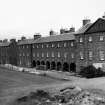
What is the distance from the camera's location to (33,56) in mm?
71250

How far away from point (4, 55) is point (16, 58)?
5828 millimetres

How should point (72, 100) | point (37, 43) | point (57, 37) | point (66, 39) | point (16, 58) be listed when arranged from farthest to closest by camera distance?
point (16, 58), point (37, 43), point (57, 37), point (66, 39), point (72, 100)

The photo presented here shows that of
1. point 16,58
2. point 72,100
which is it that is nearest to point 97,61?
point 72,100

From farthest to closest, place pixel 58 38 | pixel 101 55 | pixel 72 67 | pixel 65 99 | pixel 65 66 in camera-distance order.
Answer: pixel 58 38 → pixel 65 66 → pixel 72 67 → pixel 101 55 → pixel 65 99

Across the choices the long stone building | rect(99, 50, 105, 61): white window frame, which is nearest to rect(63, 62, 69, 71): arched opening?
the long stone building

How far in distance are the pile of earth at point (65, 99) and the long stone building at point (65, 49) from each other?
23.9m

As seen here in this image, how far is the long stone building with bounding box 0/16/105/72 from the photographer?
46375mm

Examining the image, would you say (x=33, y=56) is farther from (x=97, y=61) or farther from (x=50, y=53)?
(x=97, y=61)

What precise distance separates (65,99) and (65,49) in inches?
1430

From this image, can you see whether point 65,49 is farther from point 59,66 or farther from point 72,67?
point 59,66

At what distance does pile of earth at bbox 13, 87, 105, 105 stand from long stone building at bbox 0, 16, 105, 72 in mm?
23882

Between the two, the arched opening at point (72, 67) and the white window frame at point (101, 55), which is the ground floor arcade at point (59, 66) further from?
the white window frame at point (101, 55)

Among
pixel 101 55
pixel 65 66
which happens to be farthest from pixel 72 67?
pixel 101 55

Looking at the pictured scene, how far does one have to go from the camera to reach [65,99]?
71.5 ft
